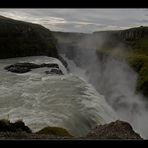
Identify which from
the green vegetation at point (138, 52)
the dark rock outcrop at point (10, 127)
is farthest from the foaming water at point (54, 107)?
the green vegetation at point (138, 52)

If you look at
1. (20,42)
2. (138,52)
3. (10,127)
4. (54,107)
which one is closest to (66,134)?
(10,127)

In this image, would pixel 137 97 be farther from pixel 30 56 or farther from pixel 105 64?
pixel 30 56

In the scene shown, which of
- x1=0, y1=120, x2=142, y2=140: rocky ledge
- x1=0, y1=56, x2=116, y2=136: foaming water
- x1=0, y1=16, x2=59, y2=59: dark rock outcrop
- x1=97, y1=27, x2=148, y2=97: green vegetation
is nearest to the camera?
x1=0, y1=120, x2=142, y2=140: rocky ledge

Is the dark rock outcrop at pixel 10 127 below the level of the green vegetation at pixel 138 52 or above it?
above

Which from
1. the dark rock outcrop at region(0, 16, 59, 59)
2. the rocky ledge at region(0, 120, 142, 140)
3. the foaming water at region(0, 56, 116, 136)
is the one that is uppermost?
the rocky ledge at region(0, 120, 142, 140)

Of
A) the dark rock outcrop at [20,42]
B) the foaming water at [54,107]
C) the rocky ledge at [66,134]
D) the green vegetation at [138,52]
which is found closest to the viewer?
the rocky ledge at [66,134]

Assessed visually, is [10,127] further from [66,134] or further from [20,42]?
[20,42]

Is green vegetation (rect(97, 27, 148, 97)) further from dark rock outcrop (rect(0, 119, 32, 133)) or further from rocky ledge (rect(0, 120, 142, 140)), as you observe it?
dark rock outcrop (rect(0, 119, 32, 133))

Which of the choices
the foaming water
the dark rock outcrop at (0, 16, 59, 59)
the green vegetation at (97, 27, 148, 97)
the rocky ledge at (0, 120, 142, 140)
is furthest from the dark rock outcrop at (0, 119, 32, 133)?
the dark rock outcrop at (0, 16, 59, 59)

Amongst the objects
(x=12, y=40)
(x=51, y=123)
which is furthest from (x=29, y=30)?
(x=51, y=123)

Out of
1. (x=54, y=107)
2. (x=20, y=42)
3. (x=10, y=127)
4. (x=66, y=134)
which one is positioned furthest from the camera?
(x=20, y=42)

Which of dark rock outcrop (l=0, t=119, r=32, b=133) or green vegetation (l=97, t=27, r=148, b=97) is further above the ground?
dark rock outcrop (l=0, t=119, r=32, b=133)

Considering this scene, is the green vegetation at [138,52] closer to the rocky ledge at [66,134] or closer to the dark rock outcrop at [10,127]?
the rocky ledge at [66,134]
